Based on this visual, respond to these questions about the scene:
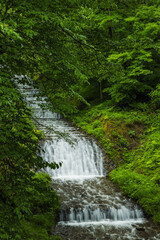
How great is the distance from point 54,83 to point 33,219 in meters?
4.60

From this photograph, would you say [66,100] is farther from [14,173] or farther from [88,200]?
[88,200]

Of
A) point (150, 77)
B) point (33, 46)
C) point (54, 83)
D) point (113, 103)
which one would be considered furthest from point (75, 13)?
point (113, 103)

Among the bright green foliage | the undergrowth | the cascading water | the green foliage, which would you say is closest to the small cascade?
the cascading water

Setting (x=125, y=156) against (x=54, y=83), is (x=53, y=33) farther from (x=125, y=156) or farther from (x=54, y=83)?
(x=125, y=156)

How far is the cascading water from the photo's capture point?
24.0 feet

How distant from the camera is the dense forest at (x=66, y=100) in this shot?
11.8 feet

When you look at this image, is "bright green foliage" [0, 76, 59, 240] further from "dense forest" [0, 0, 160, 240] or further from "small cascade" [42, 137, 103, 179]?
"small cascade" [42, 137, 103, 179]

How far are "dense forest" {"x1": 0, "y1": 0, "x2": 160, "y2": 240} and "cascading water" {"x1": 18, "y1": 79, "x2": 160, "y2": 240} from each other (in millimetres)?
484

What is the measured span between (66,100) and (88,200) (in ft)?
17.0

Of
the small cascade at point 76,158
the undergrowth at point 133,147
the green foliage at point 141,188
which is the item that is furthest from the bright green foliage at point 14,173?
the small cascade at point 76,158

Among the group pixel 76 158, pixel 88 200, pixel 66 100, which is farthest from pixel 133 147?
pixel 66 100

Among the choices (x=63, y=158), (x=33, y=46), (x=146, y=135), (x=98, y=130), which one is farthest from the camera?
(x=98, y=130)

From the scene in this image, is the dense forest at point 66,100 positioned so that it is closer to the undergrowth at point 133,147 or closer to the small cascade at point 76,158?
the undergrowth at point 133,147

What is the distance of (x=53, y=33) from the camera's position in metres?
4.55
